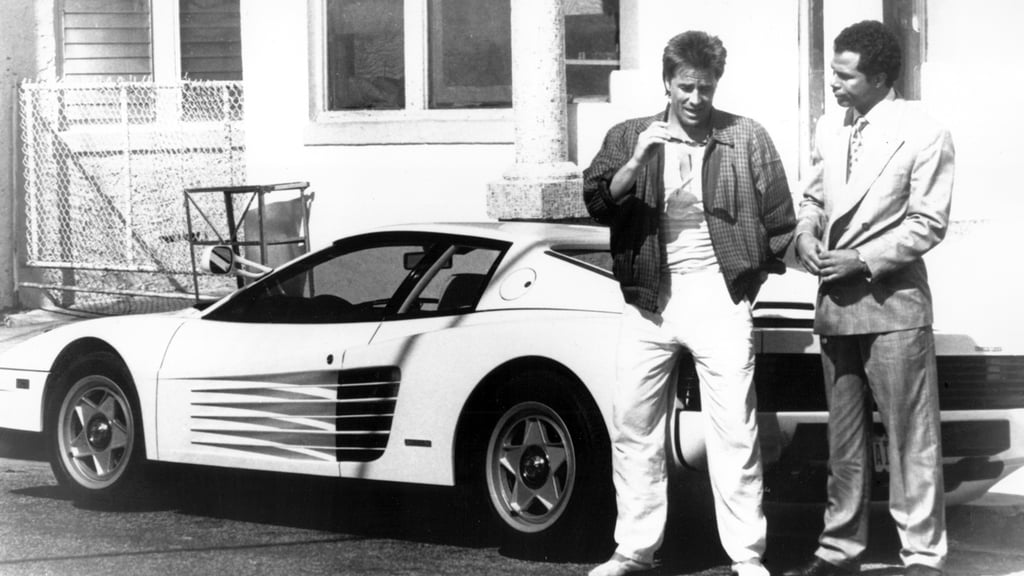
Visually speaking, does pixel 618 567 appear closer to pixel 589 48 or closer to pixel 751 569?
pixel 751 569

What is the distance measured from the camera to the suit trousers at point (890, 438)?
211 inches

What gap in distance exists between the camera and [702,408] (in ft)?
18.0

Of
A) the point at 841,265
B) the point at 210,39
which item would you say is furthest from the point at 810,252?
the point at 210,39

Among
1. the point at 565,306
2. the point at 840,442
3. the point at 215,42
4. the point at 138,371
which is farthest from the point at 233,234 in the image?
the point at 840,442

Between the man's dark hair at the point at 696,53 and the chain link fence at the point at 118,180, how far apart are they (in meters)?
8.29

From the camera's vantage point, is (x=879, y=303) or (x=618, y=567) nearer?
(x=879, y=303)

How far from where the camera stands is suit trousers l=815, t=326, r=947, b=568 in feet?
17.6

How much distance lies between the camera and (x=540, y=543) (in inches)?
233

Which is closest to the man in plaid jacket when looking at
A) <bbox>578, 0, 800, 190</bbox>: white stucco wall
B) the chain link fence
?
<bbox>578, 0, 800, 190</bbox>: white stucco wall

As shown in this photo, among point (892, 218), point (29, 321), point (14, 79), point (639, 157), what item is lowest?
point (29, 321)

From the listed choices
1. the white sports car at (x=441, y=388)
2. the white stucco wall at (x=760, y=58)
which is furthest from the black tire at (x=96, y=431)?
the white stucco wall at (x=760, y=58)

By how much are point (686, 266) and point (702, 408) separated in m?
0.49

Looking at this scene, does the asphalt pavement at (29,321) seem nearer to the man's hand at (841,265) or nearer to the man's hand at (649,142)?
the man's hand at (649,142)

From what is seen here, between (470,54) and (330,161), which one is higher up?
(470,54)
